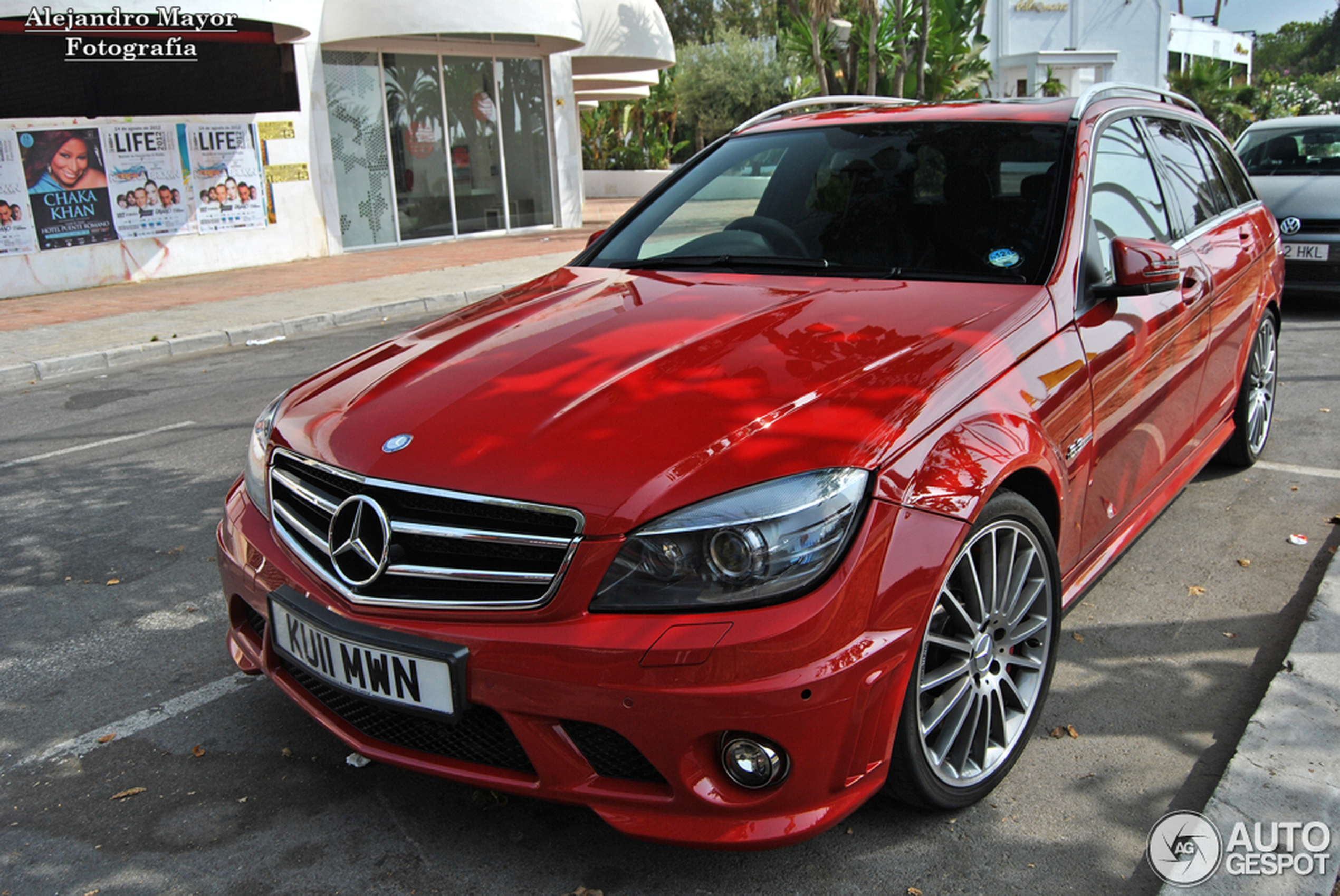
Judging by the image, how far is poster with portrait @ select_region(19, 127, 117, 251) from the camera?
43.1ft

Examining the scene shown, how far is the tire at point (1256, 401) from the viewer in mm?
4875

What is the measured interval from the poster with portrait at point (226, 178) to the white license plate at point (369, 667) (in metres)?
14.2

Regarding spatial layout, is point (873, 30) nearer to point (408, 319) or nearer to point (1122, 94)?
point (408, 319)

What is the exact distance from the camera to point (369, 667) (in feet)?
7.59

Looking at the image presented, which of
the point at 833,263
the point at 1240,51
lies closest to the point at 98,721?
the point at 833,263

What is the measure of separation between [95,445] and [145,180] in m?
9.33

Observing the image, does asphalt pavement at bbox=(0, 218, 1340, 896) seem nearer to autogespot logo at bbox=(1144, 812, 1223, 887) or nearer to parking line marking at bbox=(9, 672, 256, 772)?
autogespot logo at bbox=(1144, 812, 1223, 887)

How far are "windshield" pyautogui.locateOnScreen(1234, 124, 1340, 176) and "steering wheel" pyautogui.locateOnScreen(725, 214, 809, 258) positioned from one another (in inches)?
315

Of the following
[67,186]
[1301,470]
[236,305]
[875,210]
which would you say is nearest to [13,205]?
[67,186]

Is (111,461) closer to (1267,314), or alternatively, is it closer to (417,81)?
(1267,314)

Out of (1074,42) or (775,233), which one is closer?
(775,233)

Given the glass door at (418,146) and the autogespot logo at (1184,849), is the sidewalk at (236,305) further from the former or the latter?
the autogespot logo at (1184,849)

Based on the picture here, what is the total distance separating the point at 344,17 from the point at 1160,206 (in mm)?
15340

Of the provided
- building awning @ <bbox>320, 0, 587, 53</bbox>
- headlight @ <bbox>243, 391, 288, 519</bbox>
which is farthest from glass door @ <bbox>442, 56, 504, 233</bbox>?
headlight @ <bbox>243, 391, 288, 519</bbox>
